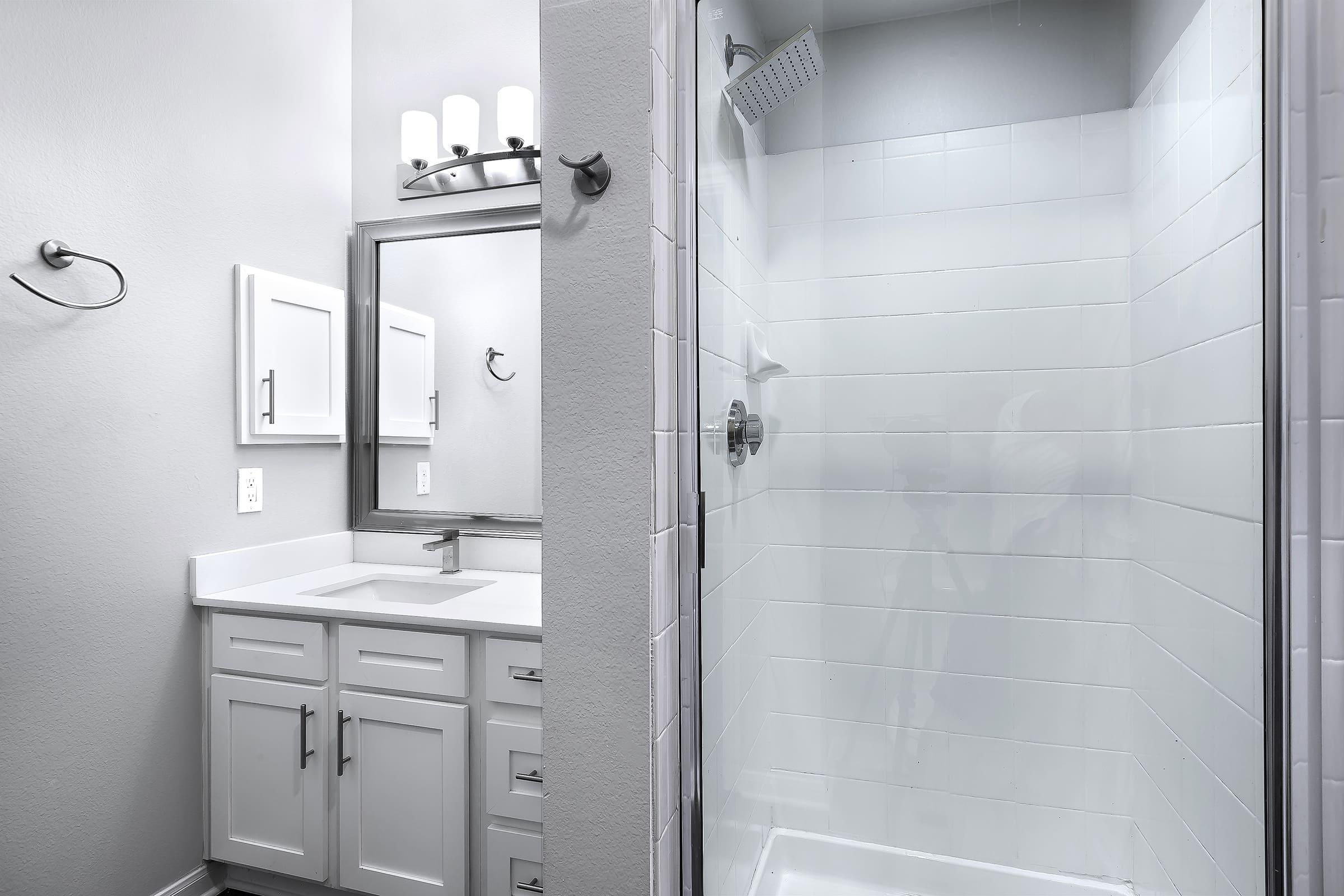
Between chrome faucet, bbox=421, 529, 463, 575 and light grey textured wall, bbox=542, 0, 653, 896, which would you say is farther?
chrome faucet, bbox=421, 529, 463, 575

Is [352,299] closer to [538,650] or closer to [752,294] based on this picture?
[538,650]

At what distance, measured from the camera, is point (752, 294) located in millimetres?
1072

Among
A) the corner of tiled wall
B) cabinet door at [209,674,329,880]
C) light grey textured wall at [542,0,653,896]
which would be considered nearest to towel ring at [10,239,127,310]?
cabinet door at [209,674,329,880]

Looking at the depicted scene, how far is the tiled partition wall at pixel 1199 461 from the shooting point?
866 mm

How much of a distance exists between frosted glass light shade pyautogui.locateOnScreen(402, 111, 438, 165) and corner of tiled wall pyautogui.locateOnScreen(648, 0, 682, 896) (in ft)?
4.09

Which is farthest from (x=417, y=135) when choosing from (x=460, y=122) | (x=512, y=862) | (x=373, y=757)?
(x=512, y=862)

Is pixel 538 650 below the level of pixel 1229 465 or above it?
below

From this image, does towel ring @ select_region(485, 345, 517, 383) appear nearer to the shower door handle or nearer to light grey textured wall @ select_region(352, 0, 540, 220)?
light grey textured wall @ select_region(352, 0, 540, 220)

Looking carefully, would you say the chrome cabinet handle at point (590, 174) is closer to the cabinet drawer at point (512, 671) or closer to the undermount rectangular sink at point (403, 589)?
the cabinet drawer at point (512, 671)

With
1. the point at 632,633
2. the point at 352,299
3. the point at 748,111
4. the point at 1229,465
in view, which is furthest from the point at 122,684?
the point at 1229,465

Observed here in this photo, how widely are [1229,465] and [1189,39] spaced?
568 mm

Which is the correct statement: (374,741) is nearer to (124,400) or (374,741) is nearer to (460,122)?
(124,400)

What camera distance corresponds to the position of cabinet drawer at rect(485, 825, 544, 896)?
1.46m

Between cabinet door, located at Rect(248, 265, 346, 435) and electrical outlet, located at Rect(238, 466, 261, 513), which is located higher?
cabinet door, located at Rect(248, 265, 346, 435)
